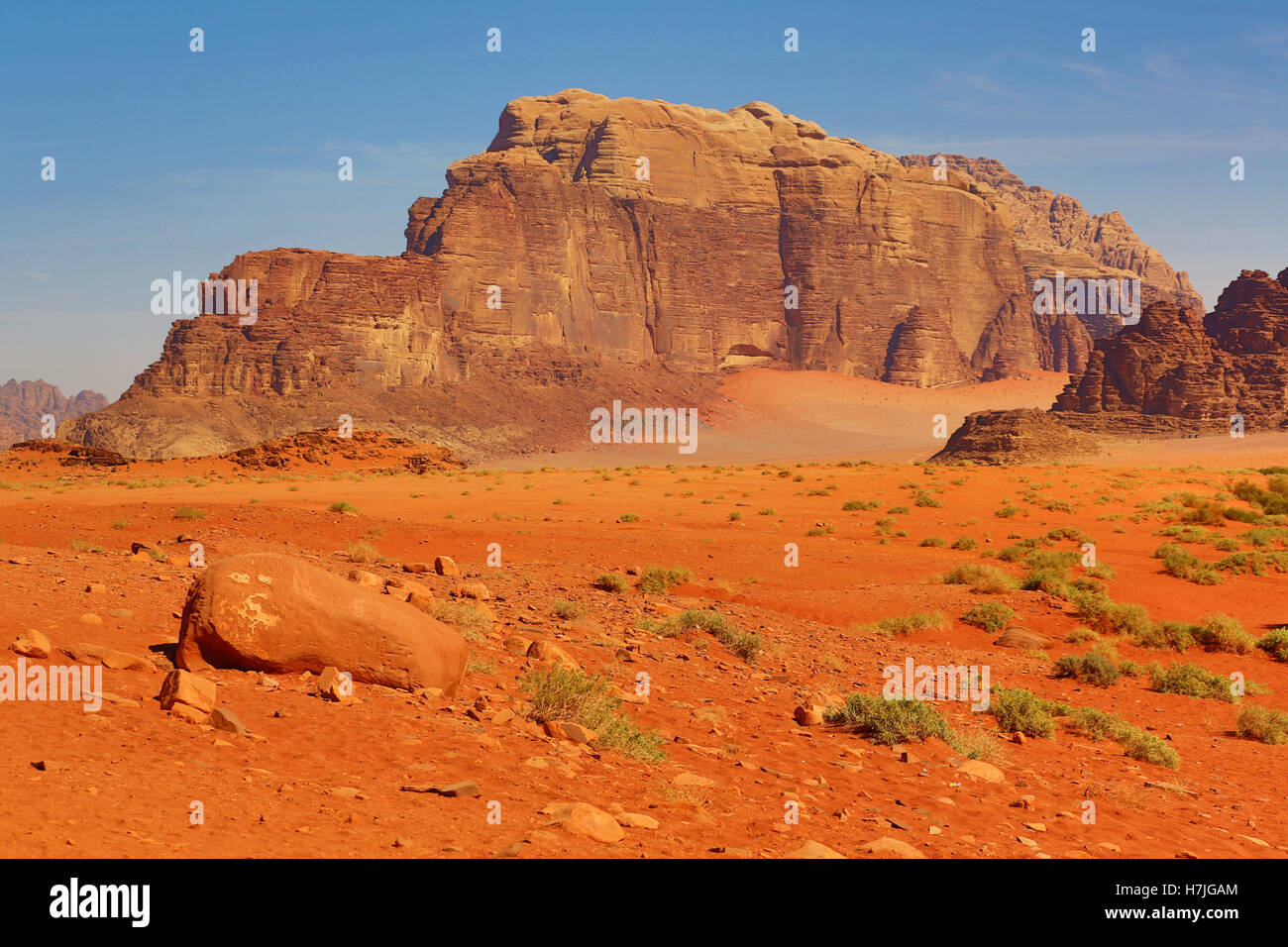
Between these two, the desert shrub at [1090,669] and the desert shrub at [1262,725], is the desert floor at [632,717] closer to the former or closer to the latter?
the desert shrub at [1090,669]

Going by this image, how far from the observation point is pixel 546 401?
136m

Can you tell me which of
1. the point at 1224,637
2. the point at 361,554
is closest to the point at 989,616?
the point at 1224,637

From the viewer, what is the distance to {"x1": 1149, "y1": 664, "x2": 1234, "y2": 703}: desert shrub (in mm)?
14922

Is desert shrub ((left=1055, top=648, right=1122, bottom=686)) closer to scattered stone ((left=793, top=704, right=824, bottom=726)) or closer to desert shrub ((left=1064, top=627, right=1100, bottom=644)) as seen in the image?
desert shrub ((left=1064, top=627, right=1100, bottom=644))

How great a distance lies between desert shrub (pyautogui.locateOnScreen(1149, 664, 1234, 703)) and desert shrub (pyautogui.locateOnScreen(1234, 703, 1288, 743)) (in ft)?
5.36

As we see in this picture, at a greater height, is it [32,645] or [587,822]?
[32,645]

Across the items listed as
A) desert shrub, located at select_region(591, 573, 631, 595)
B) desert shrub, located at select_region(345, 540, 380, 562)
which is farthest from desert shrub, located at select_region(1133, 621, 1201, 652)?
desert shrub, located at select_region(345, 540, 380, 562)

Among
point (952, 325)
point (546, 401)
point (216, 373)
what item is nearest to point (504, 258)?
point (546, 401)

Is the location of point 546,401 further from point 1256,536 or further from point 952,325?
point 1256,536

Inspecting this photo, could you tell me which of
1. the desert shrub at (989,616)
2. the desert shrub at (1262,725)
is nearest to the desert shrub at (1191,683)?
the desert shrub at (1262,725)

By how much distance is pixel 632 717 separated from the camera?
10.4 metres

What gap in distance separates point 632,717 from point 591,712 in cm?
97

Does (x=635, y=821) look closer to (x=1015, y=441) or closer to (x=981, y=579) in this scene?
(x=981, y=579)

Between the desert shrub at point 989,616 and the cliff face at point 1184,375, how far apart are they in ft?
305
